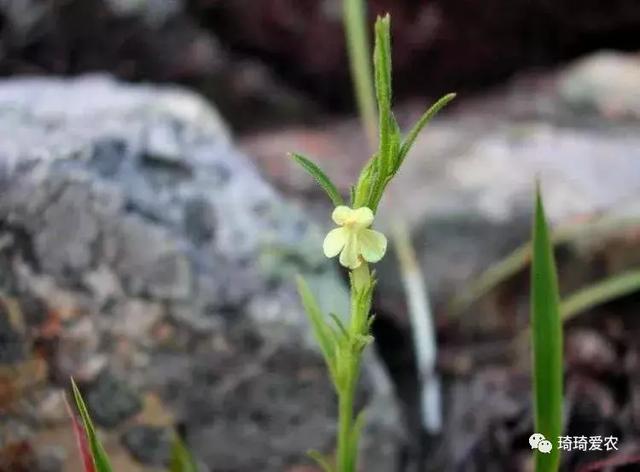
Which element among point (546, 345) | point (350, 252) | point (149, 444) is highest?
point (350, 252)

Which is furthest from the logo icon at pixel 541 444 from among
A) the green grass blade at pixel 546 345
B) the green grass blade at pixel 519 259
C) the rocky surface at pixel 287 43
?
the rocky surface at pixel 287 43

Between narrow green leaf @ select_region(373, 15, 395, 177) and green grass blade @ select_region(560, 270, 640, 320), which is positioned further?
green grass blade @ select_region(560, 270, 640, 320)

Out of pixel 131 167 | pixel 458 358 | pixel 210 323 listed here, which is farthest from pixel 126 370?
pixel 458 358

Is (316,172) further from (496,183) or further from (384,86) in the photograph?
(496,183)

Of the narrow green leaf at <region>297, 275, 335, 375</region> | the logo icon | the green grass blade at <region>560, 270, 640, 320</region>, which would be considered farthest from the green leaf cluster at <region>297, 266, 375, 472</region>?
Result: the green grass blade at <region>560, 270, 640, 320</region>

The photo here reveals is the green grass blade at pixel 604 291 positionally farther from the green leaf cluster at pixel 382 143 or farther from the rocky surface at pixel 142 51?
the rocky surface at pixel 142 51

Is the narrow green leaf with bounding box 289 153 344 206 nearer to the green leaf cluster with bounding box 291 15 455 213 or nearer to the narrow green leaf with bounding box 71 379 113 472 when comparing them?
the green leaf cluster with bounding box 291 15 455 213

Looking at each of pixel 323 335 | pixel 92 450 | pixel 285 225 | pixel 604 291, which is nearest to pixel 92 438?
pixel 92 450

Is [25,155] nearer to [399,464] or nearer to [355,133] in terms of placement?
[399,464]
